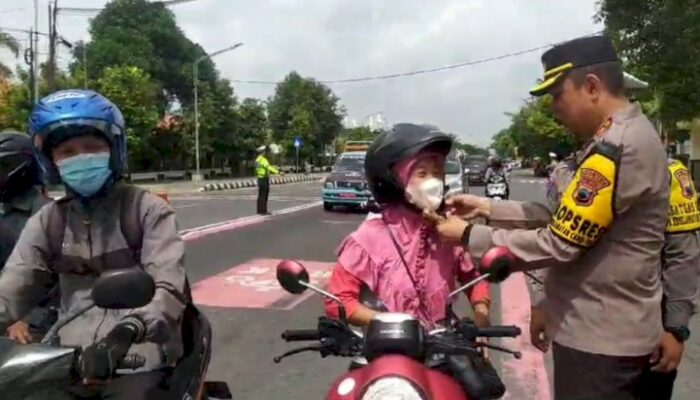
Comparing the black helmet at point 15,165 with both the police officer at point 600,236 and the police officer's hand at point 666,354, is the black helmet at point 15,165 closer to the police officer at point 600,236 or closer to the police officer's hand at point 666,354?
the police officer at point 600,236

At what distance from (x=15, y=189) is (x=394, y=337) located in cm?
232

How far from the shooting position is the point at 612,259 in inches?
105

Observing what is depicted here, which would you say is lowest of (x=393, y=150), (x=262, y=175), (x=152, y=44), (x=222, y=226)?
(x=222, y=226)

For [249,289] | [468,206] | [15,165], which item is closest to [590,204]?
[468,206]

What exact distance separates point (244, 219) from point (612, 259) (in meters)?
17.3

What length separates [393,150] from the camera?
2.88 metres

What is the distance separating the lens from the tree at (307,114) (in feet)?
242

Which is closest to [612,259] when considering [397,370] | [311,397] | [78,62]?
[397,370]

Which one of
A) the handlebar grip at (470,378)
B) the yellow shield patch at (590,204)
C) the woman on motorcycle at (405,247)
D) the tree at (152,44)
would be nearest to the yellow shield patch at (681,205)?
the yellow shield patch at (590,204)

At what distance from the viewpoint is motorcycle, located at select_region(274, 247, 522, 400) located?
2080mm

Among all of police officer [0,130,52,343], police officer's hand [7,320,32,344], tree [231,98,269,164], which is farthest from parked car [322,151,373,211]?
tree [231,98,269,164]

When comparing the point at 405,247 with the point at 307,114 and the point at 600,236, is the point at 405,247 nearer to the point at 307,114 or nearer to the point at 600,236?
the point at 600,236

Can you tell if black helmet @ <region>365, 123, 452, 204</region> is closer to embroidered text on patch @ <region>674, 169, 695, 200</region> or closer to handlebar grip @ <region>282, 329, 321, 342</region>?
handlebar grip @ <region>282, 329, 321, 342</region>

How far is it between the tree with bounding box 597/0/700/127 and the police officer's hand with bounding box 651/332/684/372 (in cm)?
1539
